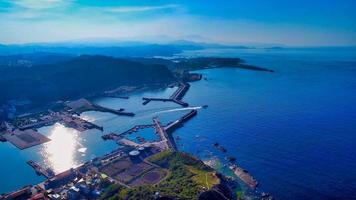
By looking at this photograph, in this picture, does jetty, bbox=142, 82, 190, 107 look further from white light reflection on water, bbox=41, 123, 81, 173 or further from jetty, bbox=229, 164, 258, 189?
jetty, bbox=229, 164, 258, 189

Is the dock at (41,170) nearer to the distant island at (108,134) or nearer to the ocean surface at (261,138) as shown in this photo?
the distant island at (108,134)

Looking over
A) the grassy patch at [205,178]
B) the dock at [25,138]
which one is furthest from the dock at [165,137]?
the dock at [25,138]

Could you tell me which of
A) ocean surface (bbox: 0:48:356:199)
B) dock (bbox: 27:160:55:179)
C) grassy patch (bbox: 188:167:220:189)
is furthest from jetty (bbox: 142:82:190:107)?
grassy patch (bbox: 188:167:220:189)

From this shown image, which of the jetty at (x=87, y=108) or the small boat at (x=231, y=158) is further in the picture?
the jetty at (x=87, y=108)

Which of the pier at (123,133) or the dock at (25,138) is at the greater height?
the pier at (123,133)

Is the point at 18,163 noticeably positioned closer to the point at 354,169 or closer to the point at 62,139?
the point at 62,139

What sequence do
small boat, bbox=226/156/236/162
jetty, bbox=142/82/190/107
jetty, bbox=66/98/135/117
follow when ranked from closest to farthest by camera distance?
small boat, bbox=226/156/236/162 → jetty, bbox=66/98/135/117 → jetty, bbox=142/82/190/107
